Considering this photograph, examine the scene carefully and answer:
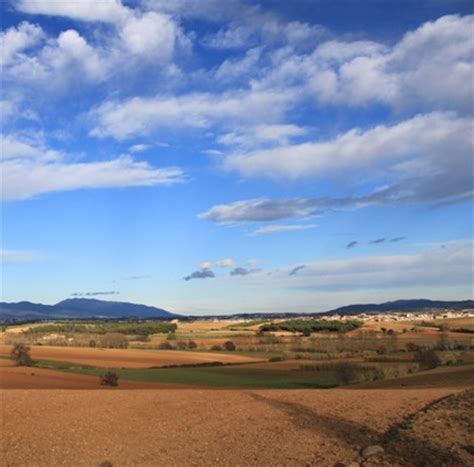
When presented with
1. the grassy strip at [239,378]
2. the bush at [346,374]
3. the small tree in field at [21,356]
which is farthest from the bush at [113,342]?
the bush at [346,374]

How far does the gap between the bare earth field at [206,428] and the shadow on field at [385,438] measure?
0.12 ft

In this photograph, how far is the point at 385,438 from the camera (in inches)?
648

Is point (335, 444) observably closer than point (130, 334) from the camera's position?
Yes

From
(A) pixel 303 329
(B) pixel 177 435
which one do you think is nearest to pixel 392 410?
(B) pixel 177 435

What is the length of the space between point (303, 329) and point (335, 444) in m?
146

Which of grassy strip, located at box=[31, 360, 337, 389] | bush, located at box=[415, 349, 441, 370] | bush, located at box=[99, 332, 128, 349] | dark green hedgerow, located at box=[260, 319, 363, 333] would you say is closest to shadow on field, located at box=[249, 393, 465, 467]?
grassy strip, located at box=[31, 360, 337, 389]

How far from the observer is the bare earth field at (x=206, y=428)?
1595 centimetres

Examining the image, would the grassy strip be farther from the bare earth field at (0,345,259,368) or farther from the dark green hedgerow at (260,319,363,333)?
the dark green hedgerow at (260,319,363,333)

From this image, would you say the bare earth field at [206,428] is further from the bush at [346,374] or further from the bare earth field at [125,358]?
the bare earth field at [125,358]

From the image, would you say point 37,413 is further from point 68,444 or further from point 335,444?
point 335,444

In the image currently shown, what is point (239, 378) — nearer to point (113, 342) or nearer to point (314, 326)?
point (113, 342)

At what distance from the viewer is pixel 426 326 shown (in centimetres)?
16262

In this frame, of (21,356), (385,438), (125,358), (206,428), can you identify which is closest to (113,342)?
(125,358)

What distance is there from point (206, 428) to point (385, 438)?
601 cm
